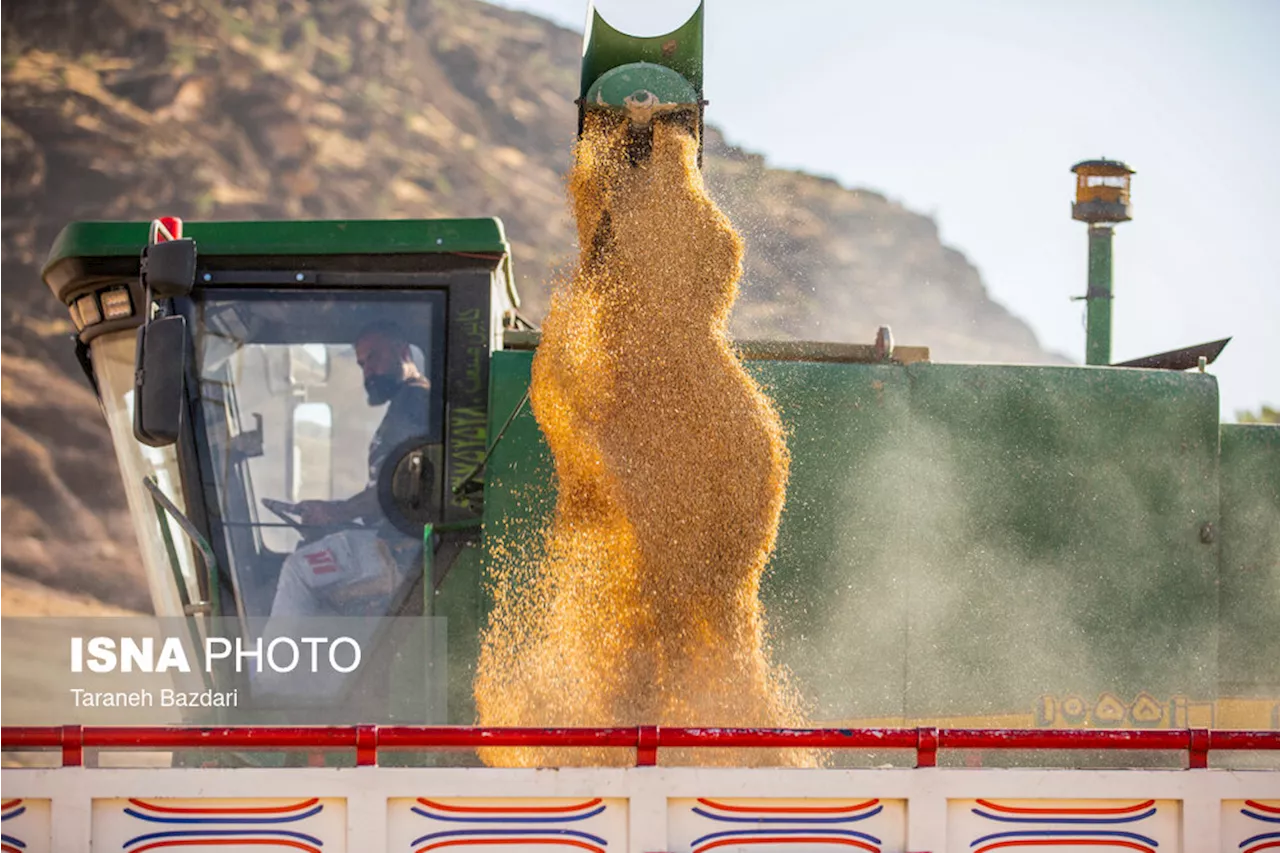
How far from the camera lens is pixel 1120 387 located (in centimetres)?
526

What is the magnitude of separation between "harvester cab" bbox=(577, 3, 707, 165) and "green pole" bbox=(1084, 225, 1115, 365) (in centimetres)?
282

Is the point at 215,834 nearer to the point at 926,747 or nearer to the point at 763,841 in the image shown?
the point at 763,841

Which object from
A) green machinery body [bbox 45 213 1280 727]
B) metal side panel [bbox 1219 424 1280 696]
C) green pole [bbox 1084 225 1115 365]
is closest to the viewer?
green machinery body [bbox 45 213 1280 727]

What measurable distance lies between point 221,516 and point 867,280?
1692 inches

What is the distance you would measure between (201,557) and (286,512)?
0.34m

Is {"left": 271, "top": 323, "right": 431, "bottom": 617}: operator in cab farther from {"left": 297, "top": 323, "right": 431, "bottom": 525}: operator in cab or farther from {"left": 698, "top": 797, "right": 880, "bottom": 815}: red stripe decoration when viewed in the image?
{"left": 698, "top": 797, "right": 880, "bottom": 815}: red stripe decoration

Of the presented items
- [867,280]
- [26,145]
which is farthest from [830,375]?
[867,280]

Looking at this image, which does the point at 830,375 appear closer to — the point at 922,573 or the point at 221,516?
the point at 922,573

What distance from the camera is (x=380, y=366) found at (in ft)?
16.4

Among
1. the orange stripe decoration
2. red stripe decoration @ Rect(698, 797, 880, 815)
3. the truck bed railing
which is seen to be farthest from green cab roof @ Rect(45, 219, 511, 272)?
the orange stripe decoration

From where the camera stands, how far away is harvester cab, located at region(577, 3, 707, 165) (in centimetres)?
498

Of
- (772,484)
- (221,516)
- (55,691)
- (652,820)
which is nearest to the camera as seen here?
(652,820)

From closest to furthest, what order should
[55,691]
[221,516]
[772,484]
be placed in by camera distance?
[772,484] < [221,516] < [55,691]

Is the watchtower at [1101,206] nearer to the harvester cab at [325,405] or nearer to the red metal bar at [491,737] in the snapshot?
the harvester cab at [325,405]
